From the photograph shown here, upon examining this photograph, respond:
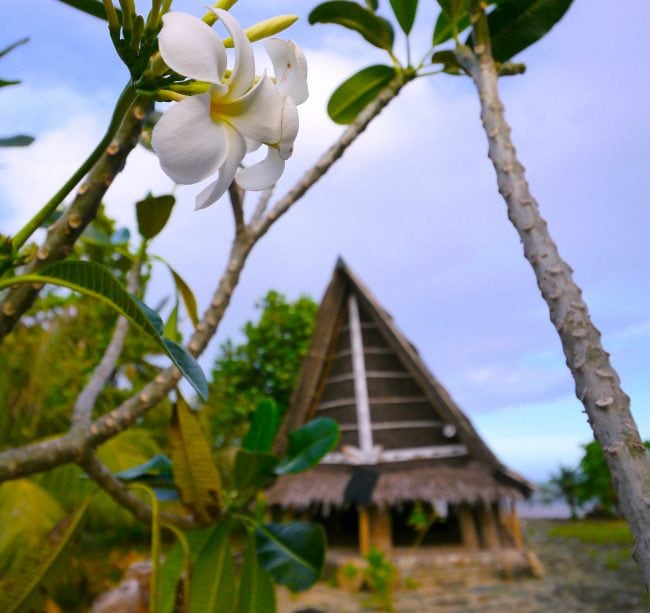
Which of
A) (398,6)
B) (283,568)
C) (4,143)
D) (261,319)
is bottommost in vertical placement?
(283,568)

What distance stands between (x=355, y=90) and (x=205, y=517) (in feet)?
4.49

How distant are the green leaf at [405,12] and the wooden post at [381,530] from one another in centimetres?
539

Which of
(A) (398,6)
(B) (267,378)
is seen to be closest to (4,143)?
(A) (398,6)

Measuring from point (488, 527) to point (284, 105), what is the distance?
6583 mm

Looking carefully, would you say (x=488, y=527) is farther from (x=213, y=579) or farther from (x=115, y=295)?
(x=115, y=295)

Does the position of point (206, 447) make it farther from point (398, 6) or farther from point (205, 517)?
point (398, 6)

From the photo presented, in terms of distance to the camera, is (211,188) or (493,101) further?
(493,101)

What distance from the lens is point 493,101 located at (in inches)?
50.8

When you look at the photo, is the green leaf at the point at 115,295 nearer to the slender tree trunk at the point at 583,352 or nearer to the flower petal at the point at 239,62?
the flower petal at the point at 239,62

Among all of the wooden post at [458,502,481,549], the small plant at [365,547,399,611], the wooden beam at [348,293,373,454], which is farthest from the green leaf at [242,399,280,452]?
the wooden post at [458,502,481,549]

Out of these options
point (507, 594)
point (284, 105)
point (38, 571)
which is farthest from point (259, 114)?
point (507, 594)

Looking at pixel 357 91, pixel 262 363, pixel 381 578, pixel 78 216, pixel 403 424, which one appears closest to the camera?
pixel 78 216

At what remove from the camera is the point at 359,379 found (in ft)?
21.6

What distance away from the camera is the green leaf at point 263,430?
149cm
